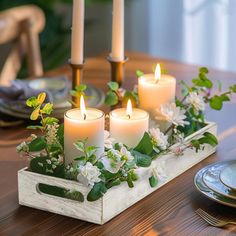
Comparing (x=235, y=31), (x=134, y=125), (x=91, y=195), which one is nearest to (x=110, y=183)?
(x=91, y=195)

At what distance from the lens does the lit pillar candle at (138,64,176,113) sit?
4.90 feet

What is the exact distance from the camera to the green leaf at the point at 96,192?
A: 1.19 metres

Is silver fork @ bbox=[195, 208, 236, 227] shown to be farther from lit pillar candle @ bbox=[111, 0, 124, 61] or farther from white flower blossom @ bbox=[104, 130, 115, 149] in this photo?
lit pillar candle @ bbox=[111, 0, 124, 61]

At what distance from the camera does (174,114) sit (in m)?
1.43

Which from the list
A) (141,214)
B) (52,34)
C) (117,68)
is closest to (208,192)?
(141,214)

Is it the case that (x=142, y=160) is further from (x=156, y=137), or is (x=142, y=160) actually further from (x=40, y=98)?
(x=40, y=98)

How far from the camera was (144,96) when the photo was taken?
1.51 meters

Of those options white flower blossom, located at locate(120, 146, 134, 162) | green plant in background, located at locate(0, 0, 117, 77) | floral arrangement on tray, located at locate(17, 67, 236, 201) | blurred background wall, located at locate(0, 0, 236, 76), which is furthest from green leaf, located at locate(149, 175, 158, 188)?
green plant in background, located at locate(0, 0, 117, 77)

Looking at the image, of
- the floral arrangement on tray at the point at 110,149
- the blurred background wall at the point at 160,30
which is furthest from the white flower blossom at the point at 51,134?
the blurred background wall at the point at 160,30

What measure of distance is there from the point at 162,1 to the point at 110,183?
230cm

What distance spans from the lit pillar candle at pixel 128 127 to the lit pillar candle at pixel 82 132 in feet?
0.23

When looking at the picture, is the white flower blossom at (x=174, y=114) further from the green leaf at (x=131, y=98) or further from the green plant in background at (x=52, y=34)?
the green plant in background at (x=52, y=34)

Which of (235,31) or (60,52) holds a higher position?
(235,31)

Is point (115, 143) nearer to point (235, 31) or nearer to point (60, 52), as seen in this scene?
point (235, 31)
